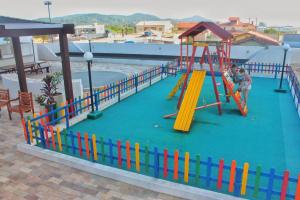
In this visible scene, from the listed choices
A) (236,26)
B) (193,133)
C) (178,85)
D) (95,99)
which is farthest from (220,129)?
(236,26)

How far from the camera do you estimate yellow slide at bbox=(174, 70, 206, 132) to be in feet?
26.3

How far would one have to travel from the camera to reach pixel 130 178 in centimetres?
554

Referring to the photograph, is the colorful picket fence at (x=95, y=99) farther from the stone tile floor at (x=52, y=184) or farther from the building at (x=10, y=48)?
the building at (x=10, y=48)

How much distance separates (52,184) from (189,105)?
4842 mm

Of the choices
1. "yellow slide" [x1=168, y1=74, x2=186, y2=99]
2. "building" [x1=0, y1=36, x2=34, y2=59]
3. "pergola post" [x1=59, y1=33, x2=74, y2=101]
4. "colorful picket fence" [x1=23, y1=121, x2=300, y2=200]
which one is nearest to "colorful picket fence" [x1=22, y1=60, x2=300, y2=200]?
"colorful picket fence" [x1=23, y1=121, x2=300, y2=200]

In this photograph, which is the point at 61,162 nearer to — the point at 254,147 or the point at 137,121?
the point at 137,121

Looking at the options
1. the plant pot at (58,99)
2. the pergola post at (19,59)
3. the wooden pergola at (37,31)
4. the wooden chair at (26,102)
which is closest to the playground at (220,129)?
the plant pot at (58,99)

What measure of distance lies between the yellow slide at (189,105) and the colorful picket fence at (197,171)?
56.6 inches

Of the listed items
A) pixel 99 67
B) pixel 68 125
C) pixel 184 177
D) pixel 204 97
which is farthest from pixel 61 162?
pixel 99 67

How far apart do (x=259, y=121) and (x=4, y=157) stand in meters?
7.92

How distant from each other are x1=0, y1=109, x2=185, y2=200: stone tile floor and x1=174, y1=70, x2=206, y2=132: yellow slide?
3086 millimetres

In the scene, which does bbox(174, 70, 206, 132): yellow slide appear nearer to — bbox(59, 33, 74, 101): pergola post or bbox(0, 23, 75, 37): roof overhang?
bbox(59, 33, 74, 101): pergola post

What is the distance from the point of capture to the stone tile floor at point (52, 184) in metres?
5.19

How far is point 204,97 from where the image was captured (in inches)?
455
